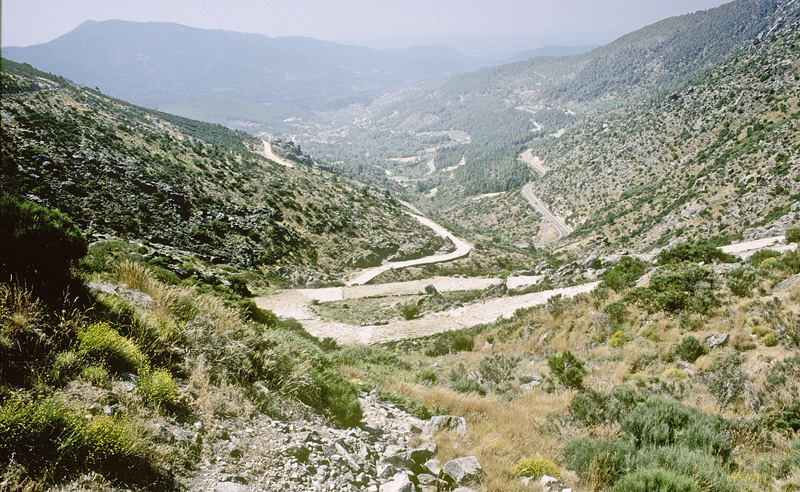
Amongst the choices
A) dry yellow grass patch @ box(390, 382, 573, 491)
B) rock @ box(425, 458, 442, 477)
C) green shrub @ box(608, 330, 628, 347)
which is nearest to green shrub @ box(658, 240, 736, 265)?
green shrub @ box(608, 330, 628, 347)

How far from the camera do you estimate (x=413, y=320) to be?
62.1ft

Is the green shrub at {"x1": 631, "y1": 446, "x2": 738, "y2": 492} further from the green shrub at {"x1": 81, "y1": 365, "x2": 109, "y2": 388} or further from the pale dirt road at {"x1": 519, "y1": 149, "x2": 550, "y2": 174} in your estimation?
the pale dirt road at {"x1": 519, "y1": 149, "x2": 550, "y2": 174}

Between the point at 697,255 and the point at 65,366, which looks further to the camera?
the point at 697,255

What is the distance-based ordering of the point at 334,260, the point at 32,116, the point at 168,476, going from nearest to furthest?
the point at 168,476
the point at 32,116
the point at 334,260

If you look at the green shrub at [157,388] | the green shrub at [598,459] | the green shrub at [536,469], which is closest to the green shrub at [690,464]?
the green shrub at [598,459]

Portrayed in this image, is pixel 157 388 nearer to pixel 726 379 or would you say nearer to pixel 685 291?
pixel 726 379

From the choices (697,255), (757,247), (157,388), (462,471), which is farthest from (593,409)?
(757,247)

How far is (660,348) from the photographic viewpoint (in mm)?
8836

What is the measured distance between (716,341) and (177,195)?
37308 millimetres

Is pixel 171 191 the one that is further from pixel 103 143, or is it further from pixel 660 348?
pixel 660 348

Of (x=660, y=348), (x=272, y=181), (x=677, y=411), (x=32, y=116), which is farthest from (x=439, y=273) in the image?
(x=32, y=116)

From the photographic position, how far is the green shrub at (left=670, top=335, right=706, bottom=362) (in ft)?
26.7

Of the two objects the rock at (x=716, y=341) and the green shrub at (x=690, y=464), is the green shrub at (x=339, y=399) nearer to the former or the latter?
the green shrub at (x=690, y=464)

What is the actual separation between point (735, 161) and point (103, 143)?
230 feet
